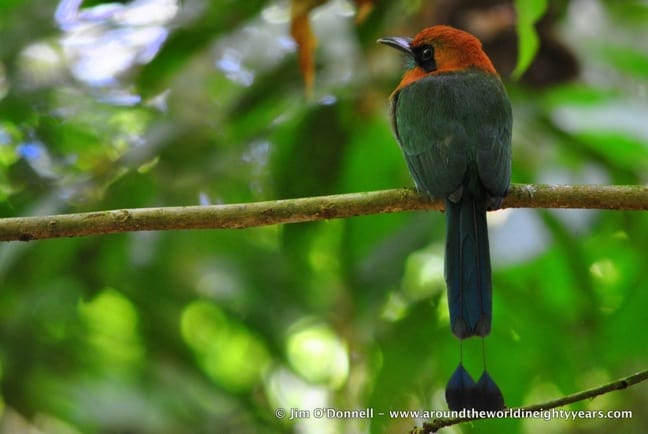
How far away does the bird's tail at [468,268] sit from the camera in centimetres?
275

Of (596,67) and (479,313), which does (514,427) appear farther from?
(596,67)

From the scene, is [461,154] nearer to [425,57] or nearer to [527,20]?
[527,20]

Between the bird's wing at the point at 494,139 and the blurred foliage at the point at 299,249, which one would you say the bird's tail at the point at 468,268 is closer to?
the bird's wing at the point at 494,139

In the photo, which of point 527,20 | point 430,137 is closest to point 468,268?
point 430,137

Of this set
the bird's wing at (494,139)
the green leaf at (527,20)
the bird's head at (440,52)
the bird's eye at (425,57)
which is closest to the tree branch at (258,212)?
the bird's wing at (494,139)

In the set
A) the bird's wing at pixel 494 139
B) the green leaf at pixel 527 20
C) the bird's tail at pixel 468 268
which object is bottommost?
the bird's tail at pixel 468 268

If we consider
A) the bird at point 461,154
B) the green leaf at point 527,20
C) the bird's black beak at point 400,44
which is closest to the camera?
the bird at point 461,154

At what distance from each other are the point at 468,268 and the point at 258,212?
69cm

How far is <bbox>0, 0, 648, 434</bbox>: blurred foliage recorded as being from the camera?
391cm

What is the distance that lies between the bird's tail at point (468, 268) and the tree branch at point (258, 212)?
0.21 metres

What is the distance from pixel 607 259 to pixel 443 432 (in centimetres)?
116

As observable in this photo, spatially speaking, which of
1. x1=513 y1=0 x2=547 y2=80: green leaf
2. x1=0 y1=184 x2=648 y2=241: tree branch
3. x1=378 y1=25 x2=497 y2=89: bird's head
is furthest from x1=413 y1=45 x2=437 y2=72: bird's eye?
x1=0 y1=184 x2=648 y2=241: tree branch

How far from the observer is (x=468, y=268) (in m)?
2.92

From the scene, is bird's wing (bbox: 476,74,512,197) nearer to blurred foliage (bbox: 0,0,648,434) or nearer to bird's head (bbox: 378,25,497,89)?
bird's head (bbox: 378,25,497,89)
